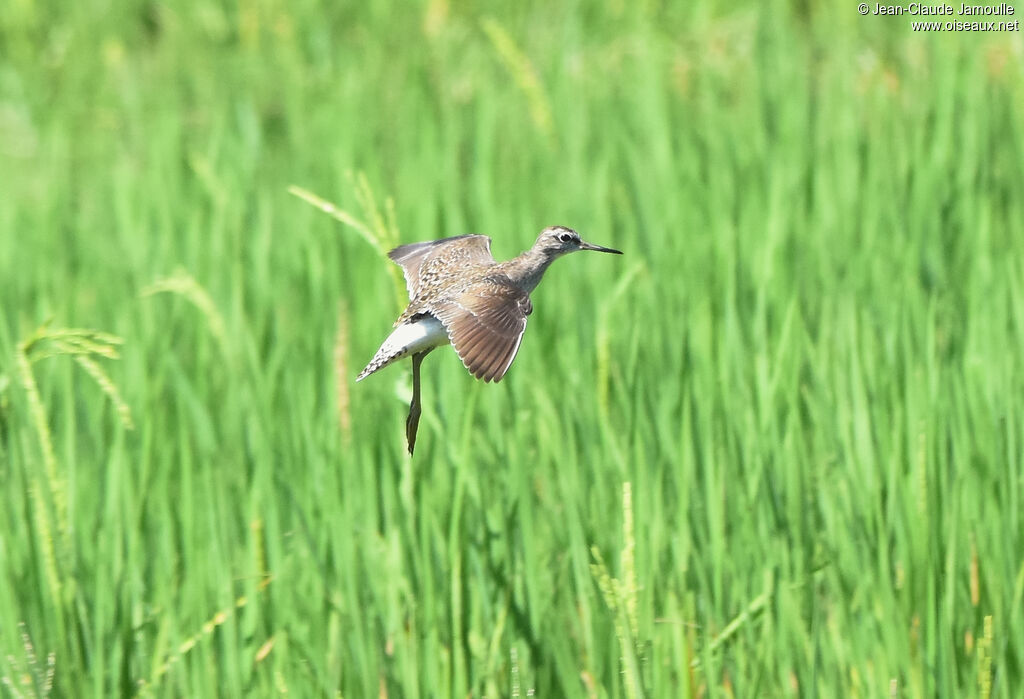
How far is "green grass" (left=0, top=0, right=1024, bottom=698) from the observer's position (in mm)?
2207

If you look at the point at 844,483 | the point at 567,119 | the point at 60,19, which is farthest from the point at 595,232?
the point at 60,19

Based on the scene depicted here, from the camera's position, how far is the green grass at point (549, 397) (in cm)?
221

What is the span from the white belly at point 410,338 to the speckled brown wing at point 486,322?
0.08ft

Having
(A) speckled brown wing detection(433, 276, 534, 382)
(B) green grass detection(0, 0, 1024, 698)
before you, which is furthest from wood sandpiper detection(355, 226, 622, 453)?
(B) green grass detection(0, 0, 1024, 698)

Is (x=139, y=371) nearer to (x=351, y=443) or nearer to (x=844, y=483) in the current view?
(x=351, y=443)

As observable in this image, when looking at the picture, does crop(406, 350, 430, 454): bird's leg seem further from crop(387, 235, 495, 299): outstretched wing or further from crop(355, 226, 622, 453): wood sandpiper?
crop(387, 235, 495, 299): outstretched wing

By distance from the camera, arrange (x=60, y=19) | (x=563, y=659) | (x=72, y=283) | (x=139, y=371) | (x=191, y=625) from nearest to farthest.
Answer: (x=563, y=659), (x=191, y=625), (x=139, y=371), (x=72, y=283), (x=60, y=19)

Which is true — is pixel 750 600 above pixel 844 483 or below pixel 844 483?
below

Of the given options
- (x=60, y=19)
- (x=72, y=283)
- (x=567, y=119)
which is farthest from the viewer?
(x=60, y=19)

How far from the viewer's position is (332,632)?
2.21 meters

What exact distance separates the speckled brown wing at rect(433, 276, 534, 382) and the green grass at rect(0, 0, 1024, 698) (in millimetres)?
126

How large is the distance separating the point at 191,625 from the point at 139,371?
0.94 metres

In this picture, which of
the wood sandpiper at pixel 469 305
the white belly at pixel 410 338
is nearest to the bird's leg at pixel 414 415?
the wood sandpiper at pixel 469 305

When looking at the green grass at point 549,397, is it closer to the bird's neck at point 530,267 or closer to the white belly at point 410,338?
the white belly at point 410,338
